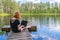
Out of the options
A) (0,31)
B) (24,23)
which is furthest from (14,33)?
(0,31)

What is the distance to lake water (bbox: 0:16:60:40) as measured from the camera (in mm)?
4227

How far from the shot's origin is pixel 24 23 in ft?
12.3

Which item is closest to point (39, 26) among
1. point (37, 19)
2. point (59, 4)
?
point (37, 19)

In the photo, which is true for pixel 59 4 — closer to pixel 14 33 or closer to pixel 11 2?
pixel 11 2

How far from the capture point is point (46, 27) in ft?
14.5

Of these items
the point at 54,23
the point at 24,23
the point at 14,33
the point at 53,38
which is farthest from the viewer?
the point at 54,23

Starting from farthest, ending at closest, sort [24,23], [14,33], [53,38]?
1. [53,38]
2. [24,23]
3. [14,33]

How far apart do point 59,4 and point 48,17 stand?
1.43 ft

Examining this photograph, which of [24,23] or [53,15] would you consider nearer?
[24,23]

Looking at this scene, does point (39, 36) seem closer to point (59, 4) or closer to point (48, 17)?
point (48, 17)

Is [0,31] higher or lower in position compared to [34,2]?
lower

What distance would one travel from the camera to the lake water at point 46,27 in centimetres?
423

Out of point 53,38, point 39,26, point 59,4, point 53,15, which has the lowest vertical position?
point 53,38

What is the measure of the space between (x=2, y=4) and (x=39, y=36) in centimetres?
122
